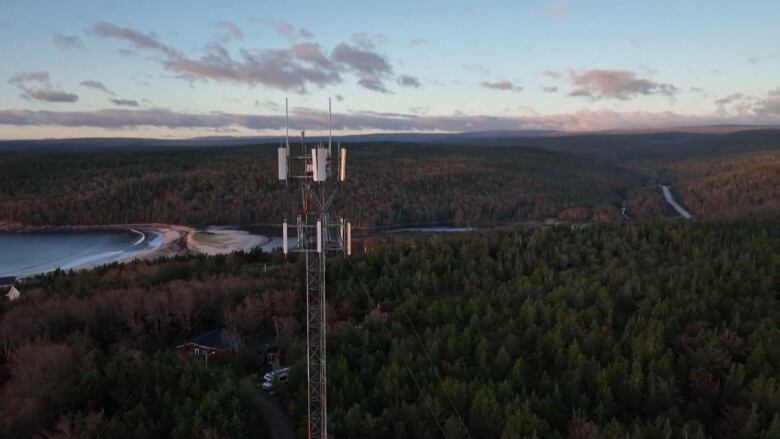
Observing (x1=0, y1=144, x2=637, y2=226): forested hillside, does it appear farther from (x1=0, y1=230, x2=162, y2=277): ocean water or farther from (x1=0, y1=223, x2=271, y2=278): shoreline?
(x1=0, y1=230, x2=162, y2=277): ocean water

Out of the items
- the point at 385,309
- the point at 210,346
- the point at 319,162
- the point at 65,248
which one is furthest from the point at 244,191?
the point at 319,162

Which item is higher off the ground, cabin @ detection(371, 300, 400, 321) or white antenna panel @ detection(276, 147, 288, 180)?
white antenna panel @ detection(276, 147, 288, 180)

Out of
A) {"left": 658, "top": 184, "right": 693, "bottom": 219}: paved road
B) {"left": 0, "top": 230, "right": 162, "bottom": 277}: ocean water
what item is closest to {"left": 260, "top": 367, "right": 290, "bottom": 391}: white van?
{"left": 0, "top": 230, "right": 162, "bottom": 277}: ocean water

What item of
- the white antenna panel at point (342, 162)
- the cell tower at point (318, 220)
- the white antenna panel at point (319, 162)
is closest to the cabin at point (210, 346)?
the cell tower at point (318, 220)

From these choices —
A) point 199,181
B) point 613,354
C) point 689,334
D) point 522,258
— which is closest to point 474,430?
point 613,354

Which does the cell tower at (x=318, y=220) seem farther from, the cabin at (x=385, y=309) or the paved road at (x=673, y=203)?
the paved road at (x=673, y=203)

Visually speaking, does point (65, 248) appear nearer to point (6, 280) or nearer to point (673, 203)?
point (6, 280)
